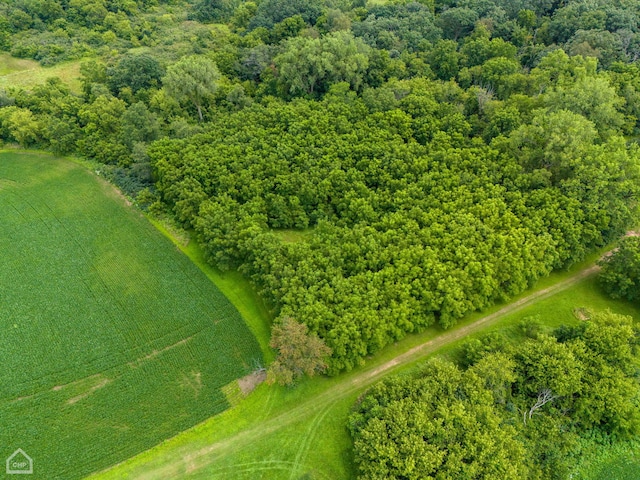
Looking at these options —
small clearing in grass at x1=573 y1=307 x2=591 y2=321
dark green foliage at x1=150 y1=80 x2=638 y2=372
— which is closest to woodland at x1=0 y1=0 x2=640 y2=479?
dark green foliage at x1=150 y1=80 x2=638 y2=372

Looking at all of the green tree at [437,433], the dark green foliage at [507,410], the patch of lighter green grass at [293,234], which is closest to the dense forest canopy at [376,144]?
the patch of lighter green grass at [293,234]

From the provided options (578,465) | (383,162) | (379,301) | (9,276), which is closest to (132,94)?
(9,276)

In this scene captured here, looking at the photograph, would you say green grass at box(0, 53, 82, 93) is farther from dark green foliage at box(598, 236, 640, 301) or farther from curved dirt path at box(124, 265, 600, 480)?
dark green foliage at box(598, 236, 640, 301)

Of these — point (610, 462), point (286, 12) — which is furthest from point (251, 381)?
point (286, 12)

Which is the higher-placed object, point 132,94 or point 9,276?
point 132,94

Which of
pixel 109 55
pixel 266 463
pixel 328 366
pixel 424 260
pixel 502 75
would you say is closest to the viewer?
pixel 266 463

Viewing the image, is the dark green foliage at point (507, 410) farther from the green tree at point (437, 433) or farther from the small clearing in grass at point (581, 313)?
the small clearing in grass at point (581, 313)

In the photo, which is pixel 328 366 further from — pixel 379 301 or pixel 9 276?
pixel 9 276

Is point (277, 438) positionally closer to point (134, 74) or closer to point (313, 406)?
point (313, 406)
